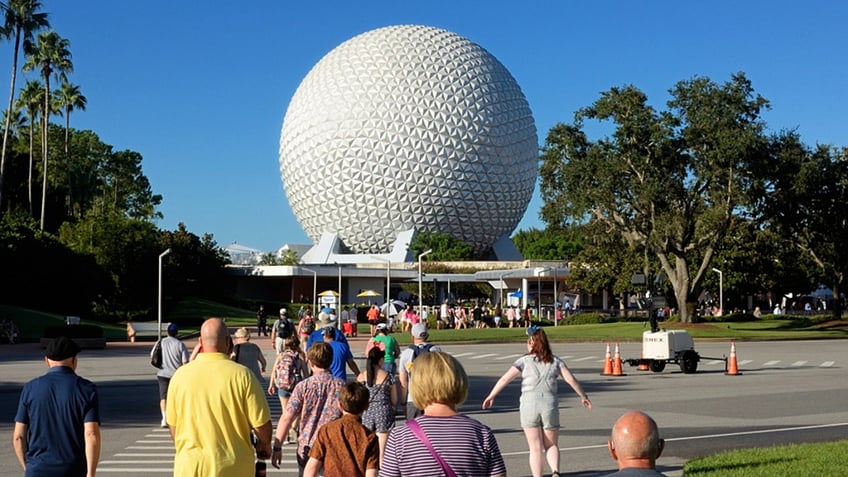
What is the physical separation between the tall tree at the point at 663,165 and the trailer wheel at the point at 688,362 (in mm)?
18670

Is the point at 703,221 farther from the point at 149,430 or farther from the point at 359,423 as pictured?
the point at 359,423

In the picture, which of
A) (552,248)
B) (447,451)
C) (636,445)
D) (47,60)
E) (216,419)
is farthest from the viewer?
(552,248)

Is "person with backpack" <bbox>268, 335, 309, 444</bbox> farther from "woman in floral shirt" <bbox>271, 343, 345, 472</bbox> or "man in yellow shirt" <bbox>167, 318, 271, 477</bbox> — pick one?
"man in yellow shirt" <bbox>167, 318, 271, 477</bbox>

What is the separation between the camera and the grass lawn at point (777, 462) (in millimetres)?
10438

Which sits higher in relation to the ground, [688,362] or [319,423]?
[319,423]

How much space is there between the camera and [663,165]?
45344 millimetres

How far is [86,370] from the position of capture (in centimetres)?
2761

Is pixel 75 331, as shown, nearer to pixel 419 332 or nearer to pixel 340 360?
pixel 340 360

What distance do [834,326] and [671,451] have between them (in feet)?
141

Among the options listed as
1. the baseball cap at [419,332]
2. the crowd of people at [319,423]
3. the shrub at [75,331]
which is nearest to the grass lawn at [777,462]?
the crowd of people at [319,423]

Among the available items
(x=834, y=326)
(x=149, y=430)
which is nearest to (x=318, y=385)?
(x=149, y=430)

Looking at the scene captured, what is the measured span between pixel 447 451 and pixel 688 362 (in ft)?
70.5

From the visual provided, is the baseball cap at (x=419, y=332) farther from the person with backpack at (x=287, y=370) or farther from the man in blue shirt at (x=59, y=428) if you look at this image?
the man in blue shirt at (x=59, y=428)

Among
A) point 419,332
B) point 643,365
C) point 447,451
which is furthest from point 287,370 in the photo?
point 643,365
